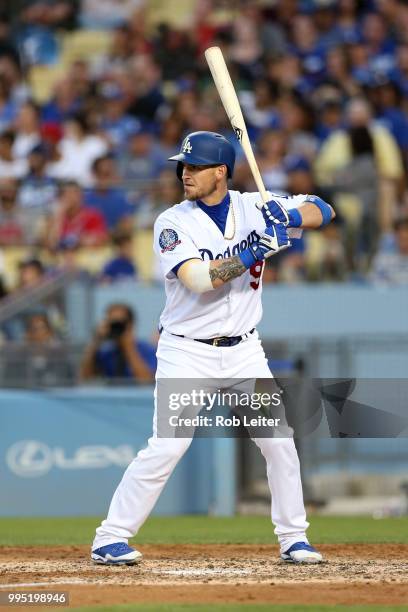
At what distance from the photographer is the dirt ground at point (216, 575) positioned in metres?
5.75

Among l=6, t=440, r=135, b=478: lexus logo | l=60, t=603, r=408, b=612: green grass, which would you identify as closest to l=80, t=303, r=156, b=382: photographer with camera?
l=6, t=440, r=135, b=478: lexus logo

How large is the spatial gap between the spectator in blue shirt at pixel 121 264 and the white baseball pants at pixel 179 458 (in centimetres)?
669

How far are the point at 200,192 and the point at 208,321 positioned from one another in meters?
0.67

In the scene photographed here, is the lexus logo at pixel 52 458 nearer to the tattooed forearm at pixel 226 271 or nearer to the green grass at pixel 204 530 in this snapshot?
the green grass at pixel 204 530

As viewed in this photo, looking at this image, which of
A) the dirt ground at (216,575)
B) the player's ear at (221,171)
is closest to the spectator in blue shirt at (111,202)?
the dirt ground at (216,575)

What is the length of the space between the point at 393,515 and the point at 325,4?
8395 mm

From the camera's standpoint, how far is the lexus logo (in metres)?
10.8

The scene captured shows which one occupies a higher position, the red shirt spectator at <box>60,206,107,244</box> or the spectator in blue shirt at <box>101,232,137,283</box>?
the red shirt spectator at <box>60,206,107,244</box>

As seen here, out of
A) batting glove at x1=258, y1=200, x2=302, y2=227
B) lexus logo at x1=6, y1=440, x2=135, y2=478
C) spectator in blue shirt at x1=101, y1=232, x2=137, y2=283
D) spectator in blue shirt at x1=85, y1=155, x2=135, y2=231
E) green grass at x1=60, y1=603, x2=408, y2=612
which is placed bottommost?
green grass at x1=60, y1=603, x2=408, y2=612

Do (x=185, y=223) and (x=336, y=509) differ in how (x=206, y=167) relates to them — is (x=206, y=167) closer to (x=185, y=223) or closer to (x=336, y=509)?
(x=185, y=223)

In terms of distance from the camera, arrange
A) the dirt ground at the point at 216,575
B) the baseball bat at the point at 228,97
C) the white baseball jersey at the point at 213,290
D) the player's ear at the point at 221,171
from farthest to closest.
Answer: the baseball bat at the point at 228,97
the player's ear at the point at 221,171
the white baseball jersey at the point at 213,290
the dirt ground at the point at 216,575

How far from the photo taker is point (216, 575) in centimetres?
650

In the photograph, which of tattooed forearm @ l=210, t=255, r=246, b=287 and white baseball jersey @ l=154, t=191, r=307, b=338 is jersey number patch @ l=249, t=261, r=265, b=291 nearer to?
white baseball jersey @ l=154, t=191, r=307, b=338

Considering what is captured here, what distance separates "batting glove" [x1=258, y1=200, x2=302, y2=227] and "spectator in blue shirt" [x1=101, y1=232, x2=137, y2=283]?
22.4ft
